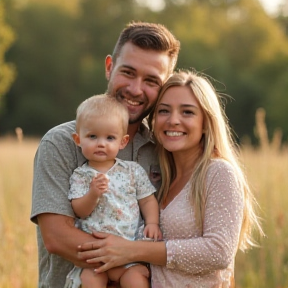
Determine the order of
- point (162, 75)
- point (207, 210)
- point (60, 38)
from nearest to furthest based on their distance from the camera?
point (207, 210) → point (162, 75) → point (60, 38)

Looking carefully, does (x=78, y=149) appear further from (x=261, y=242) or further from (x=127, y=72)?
(x=261, y=242)

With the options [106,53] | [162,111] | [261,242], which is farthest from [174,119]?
[106,53]

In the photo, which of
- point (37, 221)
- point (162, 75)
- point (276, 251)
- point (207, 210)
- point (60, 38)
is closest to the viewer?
point (207, 210)

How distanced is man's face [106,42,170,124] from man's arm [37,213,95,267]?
73 cm

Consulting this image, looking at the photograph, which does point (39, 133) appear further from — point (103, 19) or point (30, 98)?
point (103, 19)

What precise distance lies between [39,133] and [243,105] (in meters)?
10.7

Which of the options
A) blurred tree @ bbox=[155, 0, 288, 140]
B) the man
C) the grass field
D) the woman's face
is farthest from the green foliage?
the woman's face

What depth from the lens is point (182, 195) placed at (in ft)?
12.1

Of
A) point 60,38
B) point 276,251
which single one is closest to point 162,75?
point 276,251

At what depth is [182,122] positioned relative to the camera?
12.3 feet

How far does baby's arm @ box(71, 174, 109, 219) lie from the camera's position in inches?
138

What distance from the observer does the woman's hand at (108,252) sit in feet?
11.5

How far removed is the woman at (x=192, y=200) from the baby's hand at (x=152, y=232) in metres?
0.05

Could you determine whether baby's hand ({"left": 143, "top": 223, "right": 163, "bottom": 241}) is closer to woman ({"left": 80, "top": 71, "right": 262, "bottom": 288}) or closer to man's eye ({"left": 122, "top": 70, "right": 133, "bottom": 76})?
woman ({"left": 80, "top": 71, "right": 262, "bottom": 288})
